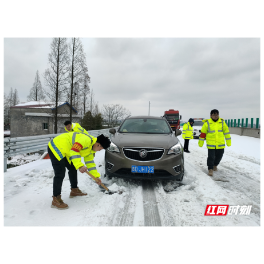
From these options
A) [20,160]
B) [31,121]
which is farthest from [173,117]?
[31,121]

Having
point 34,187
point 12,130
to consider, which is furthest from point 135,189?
point 12,130

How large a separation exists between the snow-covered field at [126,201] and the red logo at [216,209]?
0.08 m

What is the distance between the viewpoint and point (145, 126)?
5.04 m

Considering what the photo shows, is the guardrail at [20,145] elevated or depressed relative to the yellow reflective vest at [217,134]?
depressed

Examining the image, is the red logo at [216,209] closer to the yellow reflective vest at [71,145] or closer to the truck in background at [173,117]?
the yellow reflective vest at [71,145]

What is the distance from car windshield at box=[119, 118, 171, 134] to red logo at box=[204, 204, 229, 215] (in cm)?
228

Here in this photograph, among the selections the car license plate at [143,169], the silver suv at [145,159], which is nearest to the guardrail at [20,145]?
the silver suv at [145,159]

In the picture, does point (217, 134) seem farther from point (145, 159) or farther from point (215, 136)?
point (145, 159)

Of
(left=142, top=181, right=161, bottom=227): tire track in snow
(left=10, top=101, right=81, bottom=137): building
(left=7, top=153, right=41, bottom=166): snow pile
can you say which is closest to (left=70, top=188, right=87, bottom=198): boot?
(left=142, top=181, right=161, bottom=227): tire track in snow

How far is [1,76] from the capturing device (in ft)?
9.36

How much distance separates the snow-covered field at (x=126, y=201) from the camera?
8.07 ft

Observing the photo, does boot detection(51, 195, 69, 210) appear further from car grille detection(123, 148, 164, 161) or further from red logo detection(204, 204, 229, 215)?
red logo detection(204, 204, 229, 215)

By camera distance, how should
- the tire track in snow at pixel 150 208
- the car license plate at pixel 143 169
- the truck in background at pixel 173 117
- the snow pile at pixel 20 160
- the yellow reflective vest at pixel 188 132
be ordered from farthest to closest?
the truck in background at pixel 173 117
the snow pile at pixel 20 160
the yellow reflective vest at pixel 188 132
the car license plate at pixel 143 169
the tire track in snow at pixel 150 208
